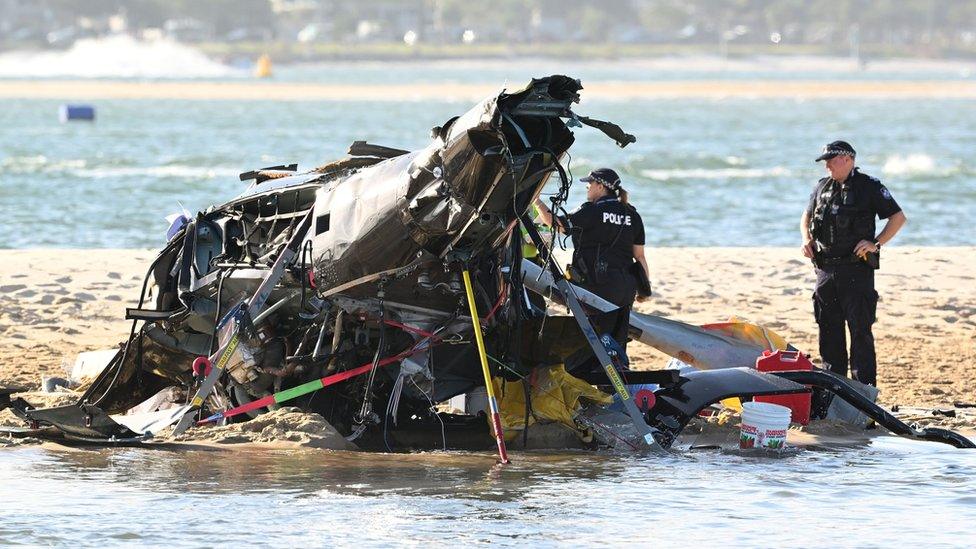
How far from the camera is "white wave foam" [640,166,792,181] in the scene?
38656mm

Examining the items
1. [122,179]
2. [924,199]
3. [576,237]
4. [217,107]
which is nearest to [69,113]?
[217,107]

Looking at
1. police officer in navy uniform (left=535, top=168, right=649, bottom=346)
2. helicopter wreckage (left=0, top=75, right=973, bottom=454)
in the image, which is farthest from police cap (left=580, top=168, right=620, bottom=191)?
helicopter wreckage (left=0, top=75, right=973, bottom=454)

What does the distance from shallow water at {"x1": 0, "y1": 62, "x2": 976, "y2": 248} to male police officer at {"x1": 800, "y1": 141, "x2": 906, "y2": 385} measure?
40.3 ft

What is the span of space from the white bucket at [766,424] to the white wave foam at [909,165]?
3101 centimetres

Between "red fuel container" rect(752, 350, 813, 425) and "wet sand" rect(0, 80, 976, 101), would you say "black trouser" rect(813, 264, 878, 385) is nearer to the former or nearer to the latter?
"red fuel container" rect(752, 350, 813, 425)

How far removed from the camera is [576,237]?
1138 cm

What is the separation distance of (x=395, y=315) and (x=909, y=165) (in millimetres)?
34786

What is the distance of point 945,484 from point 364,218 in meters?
3.64

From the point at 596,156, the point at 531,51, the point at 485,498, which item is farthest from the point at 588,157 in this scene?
the point at 531,51

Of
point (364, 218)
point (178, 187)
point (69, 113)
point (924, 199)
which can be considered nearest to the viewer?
point (364, 218)

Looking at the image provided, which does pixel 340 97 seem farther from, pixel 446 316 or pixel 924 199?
pixel 446 316

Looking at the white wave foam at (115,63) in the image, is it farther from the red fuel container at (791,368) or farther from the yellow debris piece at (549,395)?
the yellow debris piece at (549,395)

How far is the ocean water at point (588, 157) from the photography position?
27.0 m

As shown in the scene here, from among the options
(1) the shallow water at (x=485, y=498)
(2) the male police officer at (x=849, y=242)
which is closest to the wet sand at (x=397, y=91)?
(2) the male police officer at (x=849, y=242)
